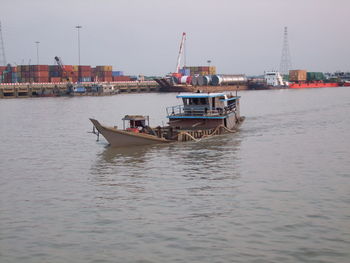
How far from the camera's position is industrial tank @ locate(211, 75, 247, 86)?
467 feet

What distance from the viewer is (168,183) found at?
21031 millimetres

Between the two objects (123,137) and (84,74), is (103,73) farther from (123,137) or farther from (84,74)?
(123,137)

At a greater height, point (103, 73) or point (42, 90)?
point (103, 73)

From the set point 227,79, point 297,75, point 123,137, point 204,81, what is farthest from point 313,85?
point 123,137

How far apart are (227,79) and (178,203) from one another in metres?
139

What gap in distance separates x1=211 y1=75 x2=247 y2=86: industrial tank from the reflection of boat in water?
337 feet

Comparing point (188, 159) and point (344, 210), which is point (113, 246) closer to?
point (344, 210)

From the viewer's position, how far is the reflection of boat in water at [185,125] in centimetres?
3075

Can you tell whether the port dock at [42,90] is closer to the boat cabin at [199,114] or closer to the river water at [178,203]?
the boat cabin at [199,114]

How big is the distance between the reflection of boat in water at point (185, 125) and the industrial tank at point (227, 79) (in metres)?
103

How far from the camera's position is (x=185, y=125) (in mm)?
35812

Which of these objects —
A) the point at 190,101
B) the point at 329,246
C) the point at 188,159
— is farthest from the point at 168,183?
the point at 190,101

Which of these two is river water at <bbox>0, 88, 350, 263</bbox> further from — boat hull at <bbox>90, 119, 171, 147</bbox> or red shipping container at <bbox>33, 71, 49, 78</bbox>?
red shipping container at <bbox>33, 71, 49, 78</bbox>

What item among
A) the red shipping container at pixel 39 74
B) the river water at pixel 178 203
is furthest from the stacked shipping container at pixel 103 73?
the river water at pixel 178 203
